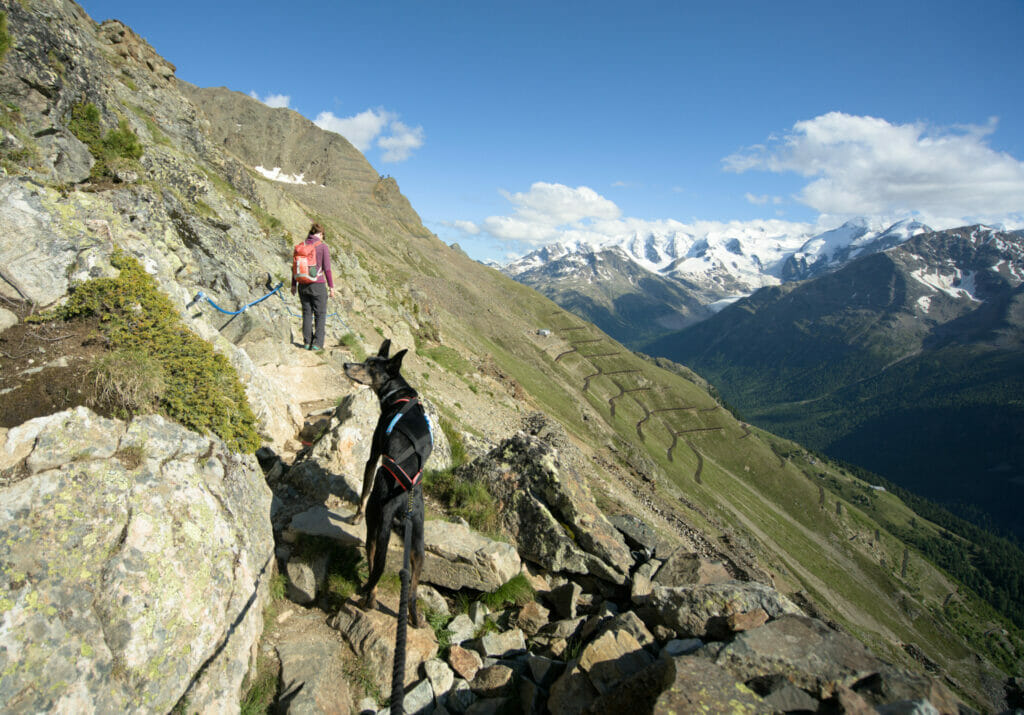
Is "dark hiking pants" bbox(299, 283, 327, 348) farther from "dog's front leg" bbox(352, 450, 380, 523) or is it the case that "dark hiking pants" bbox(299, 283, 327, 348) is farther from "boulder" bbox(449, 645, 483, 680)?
"boulder" bbox(449, 645, 483, 680)

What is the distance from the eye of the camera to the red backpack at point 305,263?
14.3 m

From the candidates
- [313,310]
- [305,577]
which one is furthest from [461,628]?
[313,310]

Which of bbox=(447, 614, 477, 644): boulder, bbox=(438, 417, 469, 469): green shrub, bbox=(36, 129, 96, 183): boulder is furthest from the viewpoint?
bbox=(438, 417, 469, 469): green shrub

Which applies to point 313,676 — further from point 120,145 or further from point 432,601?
point 120,145

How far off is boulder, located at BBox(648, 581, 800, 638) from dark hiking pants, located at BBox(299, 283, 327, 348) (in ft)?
43.1

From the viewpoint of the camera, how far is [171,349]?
720 centimetres

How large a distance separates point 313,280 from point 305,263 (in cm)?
57

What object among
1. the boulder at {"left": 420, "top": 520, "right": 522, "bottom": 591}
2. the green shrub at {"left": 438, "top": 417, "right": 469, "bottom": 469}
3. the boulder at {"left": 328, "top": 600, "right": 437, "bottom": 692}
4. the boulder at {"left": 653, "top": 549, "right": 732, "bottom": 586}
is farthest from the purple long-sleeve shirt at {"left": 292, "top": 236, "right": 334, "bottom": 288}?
the boulder at {"left": 653, "top": 549, "right": 732, "bottom": 586}

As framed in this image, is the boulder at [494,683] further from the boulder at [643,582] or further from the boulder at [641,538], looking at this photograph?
the boulder at [641,538]

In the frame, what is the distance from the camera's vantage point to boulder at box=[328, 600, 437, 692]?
613 centimetres

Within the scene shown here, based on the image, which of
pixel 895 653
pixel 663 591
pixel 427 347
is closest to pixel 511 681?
pixel 663 591

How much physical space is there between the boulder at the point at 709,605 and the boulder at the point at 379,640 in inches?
138

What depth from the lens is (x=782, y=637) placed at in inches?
208

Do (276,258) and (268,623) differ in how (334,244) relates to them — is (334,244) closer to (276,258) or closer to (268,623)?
(276,258)
